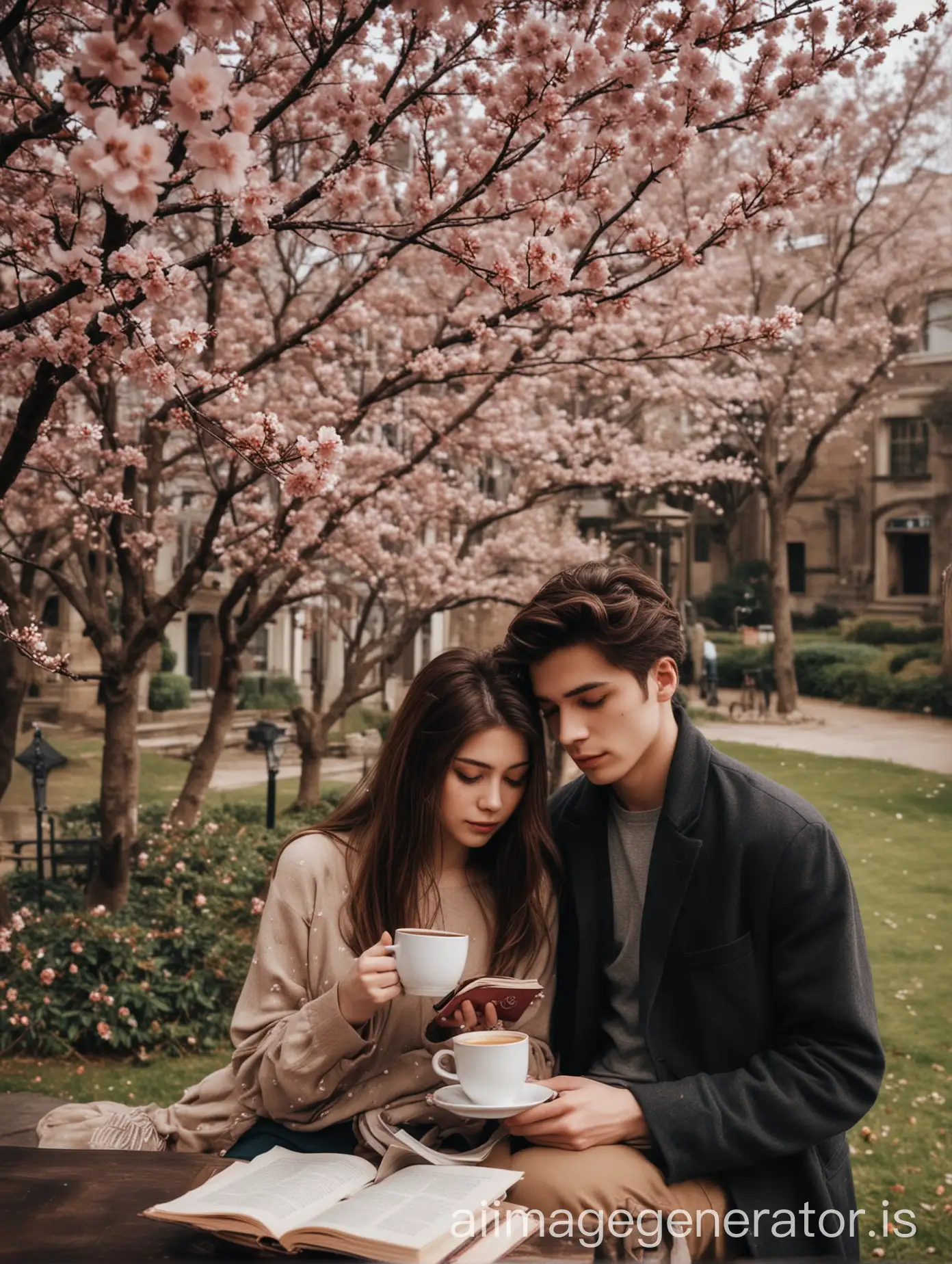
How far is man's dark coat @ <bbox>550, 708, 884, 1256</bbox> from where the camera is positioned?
167 centimetres

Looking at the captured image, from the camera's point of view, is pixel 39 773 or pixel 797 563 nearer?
pixel 39 773

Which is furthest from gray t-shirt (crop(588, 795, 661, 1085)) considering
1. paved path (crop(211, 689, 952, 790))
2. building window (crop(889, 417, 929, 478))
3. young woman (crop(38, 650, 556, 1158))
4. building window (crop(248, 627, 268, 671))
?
building window (crop(889, 417, 929, 478))

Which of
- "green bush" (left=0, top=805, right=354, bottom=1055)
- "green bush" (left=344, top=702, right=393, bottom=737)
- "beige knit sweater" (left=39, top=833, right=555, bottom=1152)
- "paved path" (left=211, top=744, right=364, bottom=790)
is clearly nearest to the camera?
"beige knit sweater" (left=39, top=833, right=555, bottom=1152)

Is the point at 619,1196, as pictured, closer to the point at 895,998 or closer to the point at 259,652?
the point at 895,998

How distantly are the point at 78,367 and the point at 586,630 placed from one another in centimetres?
114

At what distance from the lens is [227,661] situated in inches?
227

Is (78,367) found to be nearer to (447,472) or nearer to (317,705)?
(447,472)

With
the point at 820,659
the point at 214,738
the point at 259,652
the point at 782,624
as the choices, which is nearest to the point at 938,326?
the point at 782,624

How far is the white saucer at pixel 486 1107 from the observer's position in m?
1.50

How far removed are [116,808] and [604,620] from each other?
164 inches

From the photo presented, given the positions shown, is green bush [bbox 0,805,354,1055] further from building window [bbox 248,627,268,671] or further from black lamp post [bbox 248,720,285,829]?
building window [bbox 248,627,268,671]

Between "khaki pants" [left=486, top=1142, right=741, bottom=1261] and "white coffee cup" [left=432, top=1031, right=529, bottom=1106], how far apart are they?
0.53ft

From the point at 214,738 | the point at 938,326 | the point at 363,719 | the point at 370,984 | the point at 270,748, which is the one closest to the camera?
the point at 370,984

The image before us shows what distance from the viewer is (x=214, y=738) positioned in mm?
6043
